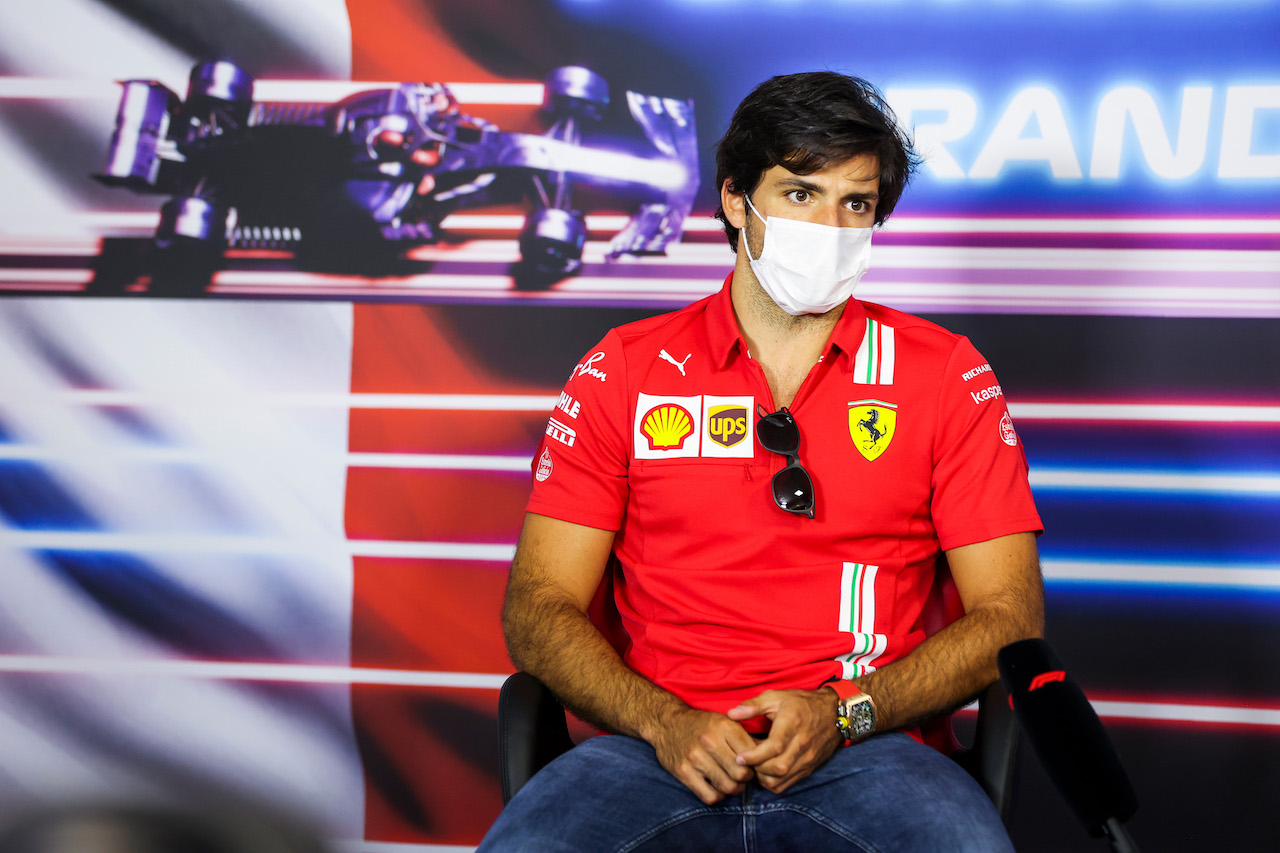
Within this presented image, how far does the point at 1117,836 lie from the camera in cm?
82

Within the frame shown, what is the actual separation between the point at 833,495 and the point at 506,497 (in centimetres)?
92

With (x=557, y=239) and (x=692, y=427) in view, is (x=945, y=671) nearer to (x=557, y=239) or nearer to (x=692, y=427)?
(x=692, y=427)

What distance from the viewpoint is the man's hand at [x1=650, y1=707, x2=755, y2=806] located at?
1230 mm

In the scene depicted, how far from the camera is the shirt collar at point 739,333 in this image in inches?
59.9

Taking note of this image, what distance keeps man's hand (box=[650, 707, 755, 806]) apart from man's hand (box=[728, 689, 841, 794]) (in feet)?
0.05

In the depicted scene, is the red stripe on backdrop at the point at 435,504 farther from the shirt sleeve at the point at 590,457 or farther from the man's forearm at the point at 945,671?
the man's forearm at the point at 945,671

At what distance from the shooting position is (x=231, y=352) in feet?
7.22

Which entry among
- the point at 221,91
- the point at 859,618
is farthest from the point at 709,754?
the point at 221,91

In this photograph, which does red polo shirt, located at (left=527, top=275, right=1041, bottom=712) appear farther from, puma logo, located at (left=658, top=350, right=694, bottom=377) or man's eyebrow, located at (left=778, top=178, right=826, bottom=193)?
man's eyebrow, located at (left=778, top=178, right=826, bottom=193)

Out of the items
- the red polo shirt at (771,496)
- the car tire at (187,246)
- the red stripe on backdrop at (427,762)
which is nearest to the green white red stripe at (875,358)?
the red polo shirt at (771,496)

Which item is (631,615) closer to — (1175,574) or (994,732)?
(994,732)

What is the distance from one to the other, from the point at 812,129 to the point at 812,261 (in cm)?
19

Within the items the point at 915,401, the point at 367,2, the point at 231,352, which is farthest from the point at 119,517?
the point at 915,401

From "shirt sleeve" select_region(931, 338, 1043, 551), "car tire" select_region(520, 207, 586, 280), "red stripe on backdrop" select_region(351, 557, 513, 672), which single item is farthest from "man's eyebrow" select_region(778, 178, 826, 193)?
"red stripe on backdrop" select_region(351, 557, 513, 672)
